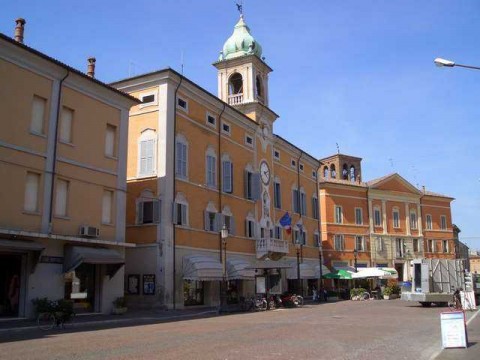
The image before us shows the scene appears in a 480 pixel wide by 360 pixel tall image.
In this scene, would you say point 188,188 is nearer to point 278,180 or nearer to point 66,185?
point 66,185

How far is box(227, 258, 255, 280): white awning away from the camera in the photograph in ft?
111

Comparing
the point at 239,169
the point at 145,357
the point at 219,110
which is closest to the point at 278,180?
the point at 239,169

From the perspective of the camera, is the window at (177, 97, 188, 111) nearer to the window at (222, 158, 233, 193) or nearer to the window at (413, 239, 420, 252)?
the window at (222, 158, 233, 193)

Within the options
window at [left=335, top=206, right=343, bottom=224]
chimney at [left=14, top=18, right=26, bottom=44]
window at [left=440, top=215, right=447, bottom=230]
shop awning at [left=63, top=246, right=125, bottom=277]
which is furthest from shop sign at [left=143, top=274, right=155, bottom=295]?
window at [left=440, top=215, right=447, bottom=230]

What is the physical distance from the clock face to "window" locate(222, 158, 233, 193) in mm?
5139

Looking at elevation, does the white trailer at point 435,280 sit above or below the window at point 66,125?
below

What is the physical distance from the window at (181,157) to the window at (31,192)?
1009cm

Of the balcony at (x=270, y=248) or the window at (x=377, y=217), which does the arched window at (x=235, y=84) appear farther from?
the window at (x=377, y=217)

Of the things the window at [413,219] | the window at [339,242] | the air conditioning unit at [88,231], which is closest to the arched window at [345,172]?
the window at [413,219]

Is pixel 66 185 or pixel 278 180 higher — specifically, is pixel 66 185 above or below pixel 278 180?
below

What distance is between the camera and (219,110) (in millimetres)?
35688

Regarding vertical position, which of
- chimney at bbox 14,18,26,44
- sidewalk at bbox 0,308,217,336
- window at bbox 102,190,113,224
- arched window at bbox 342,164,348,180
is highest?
arched window at bbox 342,164,348,180

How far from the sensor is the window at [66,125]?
2294cm

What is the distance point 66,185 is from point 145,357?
1327cm
